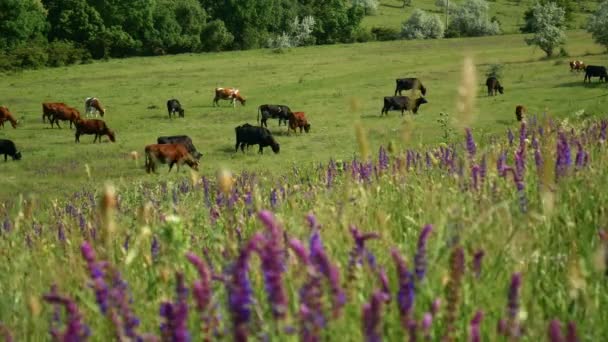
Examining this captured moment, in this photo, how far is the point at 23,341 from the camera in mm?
2410

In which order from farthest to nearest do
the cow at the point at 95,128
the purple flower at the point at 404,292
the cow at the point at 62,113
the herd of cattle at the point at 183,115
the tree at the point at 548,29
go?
the tree at the point at 548,29 < the cow at the point at 62,113 < the cow at the point at 95,128 < the herd of cattle at the point at 183,115 < the purple flower at the point at 404,292

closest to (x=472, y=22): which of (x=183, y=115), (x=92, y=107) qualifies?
(x=183, y=115)

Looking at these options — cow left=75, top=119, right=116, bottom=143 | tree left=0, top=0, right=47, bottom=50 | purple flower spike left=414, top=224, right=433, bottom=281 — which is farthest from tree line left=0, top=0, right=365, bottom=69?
purple flower spike left=414, top=224, right=433, bottom=281

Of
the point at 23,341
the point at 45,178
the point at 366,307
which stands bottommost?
the point at 45,178

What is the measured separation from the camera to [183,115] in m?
36.0

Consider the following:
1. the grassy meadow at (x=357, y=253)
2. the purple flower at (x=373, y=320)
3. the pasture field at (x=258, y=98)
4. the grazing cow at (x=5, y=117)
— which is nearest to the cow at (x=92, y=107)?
the pasture field at (x=258, y=98)

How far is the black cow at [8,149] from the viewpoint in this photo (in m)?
25.9

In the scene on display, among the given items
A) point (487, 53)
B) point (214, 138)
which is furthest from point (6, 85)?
point (487, 53)

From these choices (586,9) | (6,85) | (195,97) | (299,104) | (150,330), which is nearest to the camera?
(150,330)

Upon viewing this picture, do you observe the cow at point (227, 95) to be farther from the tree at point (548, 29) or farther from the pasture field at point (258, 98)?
the tree at point (548, 29)

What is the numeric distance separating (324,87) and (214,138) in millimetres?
16207

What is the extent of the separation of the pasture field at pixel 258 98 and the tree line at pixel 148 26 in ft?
19.2

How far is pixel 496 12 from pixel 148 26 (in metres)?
57.8

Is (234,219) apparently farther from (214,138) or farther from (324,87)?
(324,87)
